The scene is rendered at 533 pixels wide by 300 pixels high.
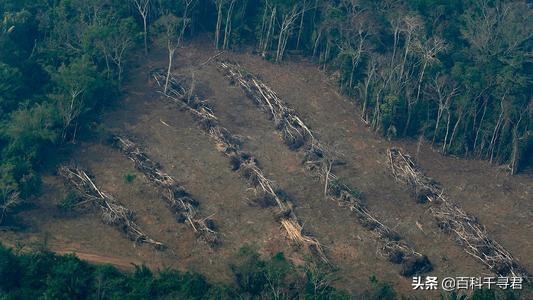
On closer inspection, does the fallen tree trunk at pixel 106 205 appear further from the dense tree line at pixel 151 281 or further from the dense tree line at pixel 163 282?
the dense tree line at pixel 151 281

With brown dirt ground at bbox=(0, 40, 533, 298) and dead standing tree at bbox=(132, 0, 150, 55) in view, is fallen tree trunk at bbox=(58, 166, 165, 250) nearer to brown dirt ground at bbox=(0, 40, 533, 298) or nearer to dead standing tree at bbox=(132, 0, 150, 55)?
brown dirt ground at bbox=(0, 40, 533, 298)

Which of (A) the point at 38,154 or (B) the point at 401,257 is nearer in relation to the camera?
(B) the point at 401,257

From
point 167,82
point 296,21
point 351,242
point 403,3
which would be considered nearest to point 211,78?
point 167,82

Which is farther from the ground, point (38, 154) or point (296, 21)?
point (296, 21)

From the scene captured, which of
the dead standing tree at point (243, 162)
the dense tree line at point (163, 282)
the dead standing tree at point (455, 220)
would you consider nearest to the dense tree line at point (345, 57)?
the dead standing tree at point (243, 162)

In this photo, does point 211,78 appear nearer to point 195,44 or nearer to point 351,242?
point 195,44

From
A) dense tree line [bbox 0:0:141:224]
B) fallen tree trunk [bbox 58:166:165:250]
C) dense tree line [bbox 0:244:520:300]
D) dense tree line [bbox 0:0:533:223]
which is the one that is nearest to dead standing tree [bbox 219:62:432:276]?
dense tree line [bbox 0:244:520:300]

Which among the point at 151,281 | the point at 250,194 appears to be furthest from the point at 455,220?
the point at 151,281
